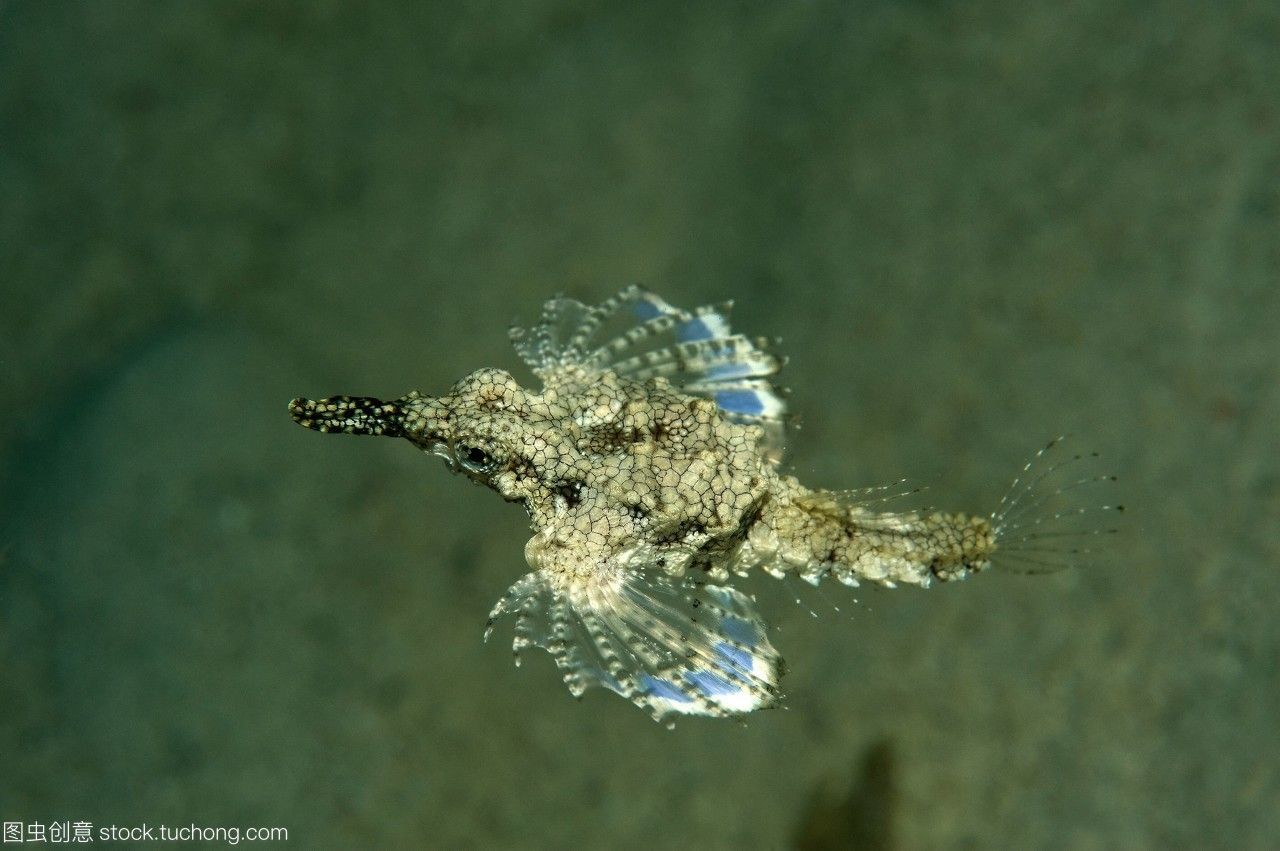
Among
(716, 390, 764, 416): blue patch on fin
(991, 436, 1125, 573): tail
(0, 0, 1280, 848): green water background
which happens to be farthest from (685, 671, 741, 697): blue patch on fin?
(991, 436, 1125, 573): tail

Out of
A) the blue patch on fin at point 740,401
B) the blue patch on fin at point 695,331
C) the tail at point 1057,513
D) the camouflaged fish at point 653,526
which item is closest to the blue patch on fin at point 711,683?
the camouflaged fish at point 653,526

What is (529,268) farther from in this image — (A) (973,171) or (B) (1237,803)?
(B) (1237,803)

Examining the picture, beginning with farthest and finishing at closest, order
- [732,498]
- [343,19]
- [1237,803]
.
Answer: [343,19] → [1237,803] → [732,498]


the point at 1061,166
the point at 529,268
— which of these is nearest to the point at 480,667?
the point at 529,268

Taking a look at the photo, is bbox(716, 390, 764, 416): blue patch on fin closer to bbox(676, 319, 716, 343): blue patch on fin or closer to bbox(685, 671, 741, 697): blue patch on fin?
bbox(676, 319, 716, 343): blue patch on fin

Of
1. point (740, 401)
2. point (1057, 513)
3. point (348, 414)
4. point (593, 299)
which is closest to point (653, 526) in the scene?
point (740, 401)
